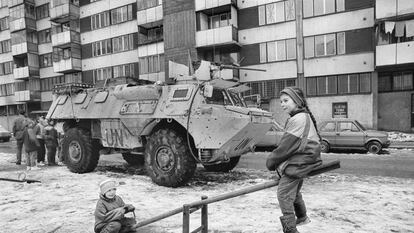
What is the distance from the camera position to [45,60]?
3728 centimetres

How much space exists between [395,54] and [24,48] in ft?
127

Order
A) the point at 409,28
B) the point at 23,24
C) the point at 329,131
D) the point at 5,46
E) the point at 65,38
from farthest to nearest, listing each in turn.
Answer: the point at 5,46 → the point at 23,24 → the point at 65,38 → the point at 409,28 → the point at 329,131

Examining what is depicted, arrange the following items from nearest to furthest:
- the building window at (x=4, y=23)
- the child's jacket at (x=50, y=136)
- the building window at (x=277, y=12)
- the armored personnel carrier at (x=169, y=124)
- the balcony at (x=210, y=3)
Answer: the armored personnel carrier at (x=169, y=124) < the child's jacket at (x=50, y=136) < the building window at (x=277, y=12) < the balcony at (x=210, y=3) < the building window at (x=4, y=23)

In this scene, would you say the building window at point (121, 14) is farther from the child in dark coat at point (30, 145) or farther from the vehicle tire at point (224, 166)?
the vehicle tire at point (224, 166)

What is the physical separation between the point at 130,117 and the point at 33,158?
4.58 meters

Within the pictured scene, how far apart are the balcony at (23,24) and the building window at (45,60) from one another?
3.70m

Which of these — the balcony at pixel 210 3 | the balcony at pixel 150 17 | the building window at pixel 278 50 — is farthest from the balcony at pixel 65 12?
the building window at pixel 278 50

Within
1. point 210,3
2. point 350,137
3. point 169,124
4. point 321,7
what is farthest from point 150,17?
point 169,124

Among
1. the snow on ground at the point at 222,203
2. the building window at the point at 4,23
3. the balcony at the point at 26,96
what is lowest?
the snow on ground at the point at 222,203

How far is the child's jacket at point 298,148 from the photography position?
3.22m

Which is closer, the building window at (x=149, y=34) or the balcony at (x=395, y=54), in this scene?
the balcony at (x=395, y=54)

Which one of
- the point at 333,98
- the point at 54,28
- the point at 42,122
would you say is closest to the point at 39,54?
the point at 54,28

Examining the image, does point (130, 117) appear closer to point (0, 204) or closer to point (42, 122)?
point (0, 204)

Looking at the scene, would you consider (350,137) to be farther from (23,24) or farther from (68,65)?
(23,24)
